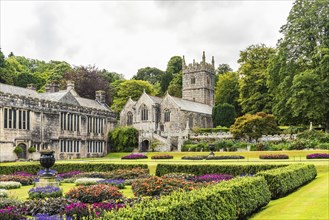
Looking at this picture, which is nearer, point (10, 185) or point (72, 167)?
point (10, 185)

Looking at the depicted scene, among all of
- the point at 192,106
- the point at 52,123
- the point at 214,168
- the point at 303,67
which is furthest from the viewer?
the point at 192,106

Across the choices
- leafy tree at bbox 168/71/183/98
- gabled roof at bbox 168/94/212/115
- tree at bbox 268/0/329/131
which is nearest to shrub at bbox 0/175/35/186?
tree at bbox 268/0/329/131

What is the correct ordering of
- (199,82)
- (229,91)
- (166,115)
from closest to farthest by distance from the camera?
(166,115)
(229,91)
(199,82)

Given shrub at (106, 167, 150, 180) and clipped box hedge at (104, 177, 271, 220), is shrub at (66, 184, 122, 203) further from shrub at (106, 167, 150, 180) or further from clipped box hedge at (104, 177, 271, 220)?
shrub at (106, 167, 150, 180)

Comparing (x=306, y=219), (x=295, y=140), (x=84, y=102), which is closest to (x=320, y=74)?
(x=295, y=140)

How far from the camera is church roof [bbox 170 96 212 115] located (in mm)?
75438

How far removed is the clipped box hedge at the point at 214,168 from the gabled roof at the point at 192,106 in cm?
4487

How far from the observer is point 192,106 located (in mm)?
79750

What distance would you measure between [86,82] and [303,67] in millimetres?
44001

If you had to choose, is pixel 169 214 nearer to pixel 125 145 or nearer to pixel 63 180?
pixel 63 180

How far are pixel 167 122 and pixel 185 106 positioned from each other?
456 cm

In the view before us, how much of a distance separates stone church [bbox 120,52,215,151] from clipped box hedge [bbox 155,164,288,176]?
1207 inches

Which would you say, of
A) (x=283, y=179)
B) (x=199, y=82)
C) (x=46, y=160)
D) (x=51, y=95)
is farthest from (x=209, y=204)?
(x=199, y=82)

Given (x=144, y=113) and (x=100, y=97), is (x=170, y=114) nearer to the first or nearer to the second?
(x=144, y=113)
